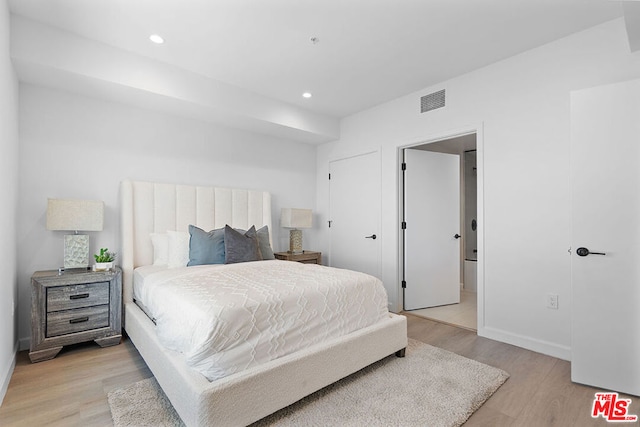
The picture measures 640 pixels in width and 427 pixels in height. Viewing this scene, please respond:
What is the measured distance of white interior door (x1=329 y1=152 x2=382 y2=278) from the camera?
4.21 meters

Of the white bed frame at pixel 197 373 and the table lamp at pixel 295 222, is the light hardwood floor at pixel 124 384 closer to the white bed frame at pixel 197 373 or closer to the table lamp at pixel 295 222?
the white bed frame at pixel 197 373

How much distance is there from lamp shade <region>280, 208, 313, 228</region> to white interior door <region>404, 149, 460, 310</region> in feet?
4.48

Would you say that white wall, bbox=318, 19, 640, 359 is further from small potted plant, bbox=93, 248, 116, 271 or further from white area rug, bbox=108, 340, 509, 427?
small potted plant, bbox=93, 248, 116, 271

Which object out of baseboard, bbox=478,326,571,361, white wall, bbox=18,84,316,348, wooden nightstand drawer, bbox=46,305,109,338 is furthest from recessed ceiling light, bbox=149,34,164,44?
baseboard, bbox=478,326,571,361

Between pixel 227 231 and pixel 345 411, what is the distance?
2.01m

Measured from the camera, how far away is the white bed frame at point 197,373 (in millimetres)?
1553

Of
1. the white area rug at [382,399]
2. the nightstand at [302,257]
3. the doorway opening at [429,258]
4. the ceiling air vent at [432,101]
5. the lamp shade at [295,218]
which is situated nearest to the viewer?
the white area rug at [382,399]

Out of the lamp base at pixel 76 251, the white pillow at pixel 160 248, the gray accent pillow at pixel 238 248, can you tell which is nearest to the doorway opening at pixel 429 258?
the gray accent pillow at pixel 238 248

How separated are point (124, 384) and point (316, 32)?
297 cm

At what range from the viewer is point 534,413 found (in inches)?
72.9

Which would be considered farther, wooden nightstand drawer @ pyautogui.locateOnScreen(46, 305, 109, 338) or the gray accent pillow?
the gray accent pillow

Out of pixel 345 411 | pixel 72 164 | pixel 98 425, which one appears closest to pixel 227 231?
pixel 72 164

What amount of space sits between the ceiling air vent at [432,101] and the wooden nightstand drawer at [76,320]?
12.5 ft

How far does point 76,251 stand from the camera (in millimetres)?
2871
